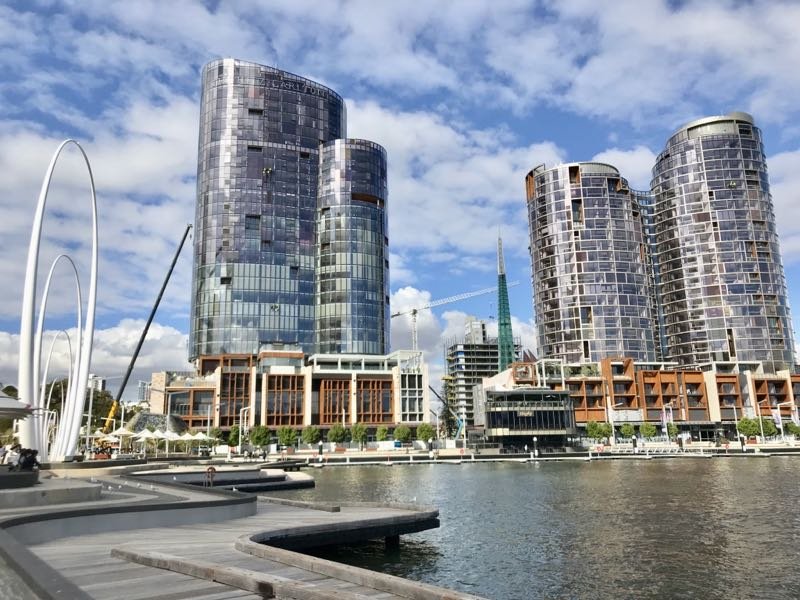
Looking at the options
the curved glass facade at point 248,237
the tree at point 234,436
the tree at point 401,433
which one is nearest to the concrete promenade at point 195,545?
the tree at point 234,436

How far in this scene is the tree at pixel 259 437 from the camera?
130m

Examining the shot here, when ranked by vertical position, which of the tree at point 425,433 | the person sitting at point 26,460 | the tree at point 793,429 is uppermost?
the person sitting at point 26,460

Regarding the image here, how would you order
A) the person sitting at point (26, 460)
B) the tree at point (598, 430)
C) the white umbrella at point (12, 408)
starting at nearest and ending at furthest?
1. the white umbrella at point (12, 408)
2. the person sitting at point (26, 460)
3. the tree at point (598, 430)

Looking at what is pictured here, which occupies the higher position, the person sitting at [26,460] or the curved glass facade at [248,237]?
the curved glass facade at [248,237]

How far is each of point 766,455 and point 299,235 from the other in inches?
5523

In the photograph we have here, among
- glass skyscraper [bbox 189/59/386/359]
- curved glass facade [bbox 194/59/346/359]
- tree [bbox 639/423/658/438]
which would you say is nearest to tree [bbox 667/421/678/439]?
tree [bbox 639/423/658/438]

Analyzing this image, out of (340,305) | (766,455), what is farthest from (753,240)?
(340,305)

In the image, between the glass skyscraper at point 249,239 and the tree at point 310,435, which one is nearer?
the tree at point 310,435

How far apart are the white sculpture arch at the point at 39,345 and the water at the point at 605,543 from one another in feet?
71.7

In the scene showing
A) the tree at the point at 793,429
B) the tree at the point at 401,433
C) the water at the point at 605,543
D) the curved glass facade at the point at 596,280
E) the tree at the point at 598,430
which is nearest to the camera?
the water at the point at 605,543

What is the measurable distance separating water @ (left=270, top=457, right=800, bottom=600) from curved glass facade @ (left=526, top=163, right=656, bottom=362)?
428 feet

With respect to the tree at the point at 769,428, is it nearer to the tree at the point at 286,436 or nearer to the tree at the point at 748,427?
the tree at the point at 748,427

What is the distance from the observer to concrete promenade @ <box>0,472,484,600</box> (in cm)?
1195

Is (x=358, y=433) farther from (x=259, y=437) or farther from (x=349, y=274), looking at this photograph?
(x=349, y=274)
